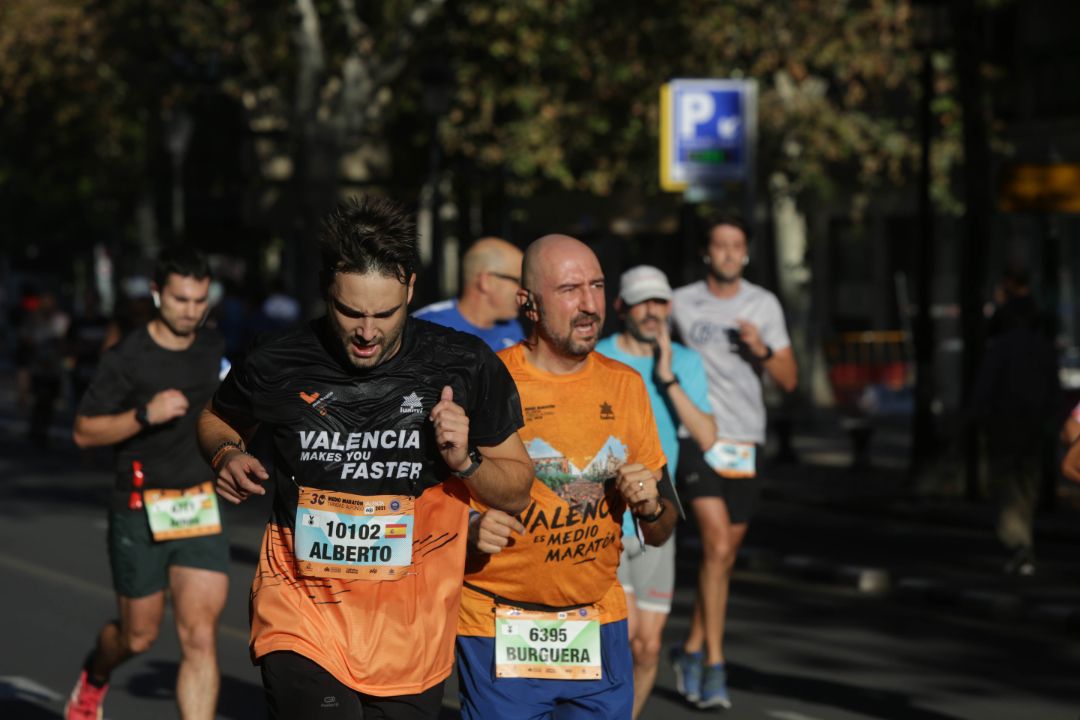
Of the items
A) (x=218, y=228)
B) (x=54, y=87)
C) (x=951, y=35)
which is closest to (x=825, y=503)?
(x=951, y=35)

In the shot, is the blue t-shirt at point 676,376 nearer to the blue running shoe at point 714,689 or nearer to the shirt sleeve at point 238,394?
the blue running shoe at point 714,689

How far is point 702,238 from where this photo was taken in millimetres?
9211

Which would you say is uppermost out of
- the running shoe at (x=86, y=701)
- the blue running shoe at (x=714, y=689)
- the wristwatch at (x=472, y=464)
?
the wristwatch at (x=472, y=464)

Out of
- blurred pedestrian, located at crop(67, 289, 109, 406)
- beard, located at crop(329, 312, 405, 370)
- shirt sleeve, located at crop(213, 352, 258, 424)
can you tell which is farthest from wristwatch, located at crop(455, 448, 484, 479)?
blurred pedestrian, located at crop(67, 289, 109, 406)

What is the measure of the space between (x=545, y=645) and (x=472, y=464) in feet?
2.56

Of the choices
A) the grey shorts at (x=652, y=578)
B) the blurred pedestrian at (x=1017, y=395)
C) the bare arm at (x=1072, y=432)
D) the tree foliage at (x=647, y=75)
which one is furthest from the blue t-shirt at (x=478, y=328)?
the tree foliage at (x=647, y=75)

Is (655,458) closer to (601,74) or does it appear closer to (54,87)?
(601,74)

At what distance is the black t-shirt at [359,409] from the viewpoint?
16.7ft

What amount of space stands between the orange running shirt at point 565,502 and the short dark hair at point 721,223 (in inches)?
132

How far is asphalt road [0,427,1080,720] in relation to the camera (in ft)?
29.7

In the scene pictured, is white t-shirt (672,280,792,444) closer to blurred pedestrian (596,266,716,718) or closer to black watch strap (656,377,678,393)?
blurred pedestrian (596,266,716,718)

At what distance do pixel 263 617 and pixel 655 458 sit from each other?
4.14ft

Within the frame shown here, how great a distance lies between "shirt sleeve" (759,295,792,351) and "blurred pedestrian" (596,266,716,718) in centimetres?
123

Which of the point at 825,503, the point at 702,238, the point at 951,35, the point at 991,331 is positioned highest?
the point at 951,35
